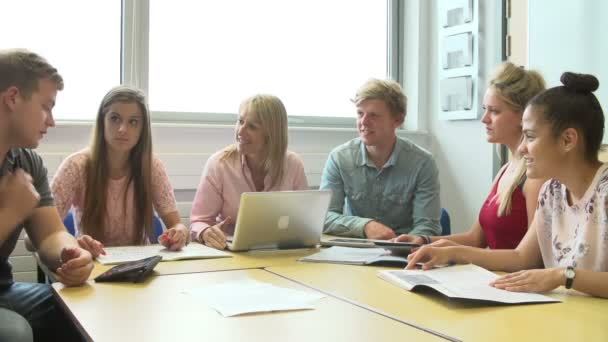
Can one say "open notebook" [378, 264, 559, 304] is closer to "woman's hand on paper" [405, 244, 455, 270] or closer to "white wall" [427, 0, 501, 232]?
"woman's hand on paper" [405, 244, 455, 270]

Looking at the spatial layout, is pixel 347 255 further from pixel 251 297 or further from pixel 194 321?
pixel 194 321

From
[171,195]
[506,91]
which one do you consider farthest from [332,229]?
[506,91]

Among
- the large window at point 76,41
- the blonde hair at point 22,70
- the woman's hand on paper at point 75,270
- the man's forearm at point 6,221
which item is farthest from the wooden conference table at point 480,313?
the large window at point 76,41

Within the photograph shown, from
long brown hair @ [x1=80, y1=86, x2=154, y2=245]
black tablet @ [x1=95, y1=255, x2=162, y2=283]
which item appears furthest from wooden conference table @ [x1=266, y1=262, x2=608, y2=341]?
long brown hair @ [x1=80, y1=86, x2=154, y2=245]

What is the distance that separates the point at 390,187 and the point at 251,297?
1478 millimetres

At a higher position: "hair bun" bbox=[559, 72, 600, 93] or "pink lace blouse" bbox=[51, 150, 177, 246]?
"hair bun" bbox=[559, 72, 600, 93]

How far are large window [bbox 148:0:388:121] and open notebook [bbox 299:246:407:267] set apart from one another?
1.80 m

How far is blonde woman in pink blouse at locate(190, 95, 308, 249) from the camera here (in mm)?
2582

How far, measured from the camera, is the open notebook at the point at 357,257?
182 centimetres

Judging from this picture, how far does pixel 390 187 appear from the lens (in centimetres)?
276

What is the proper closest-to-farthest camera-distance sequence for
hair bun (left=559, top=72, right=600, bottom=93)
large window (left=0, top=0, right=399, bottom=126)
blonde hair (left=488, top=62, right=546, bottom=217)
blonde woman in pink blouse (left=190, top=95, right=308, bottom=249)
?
hair bun (left=559, top=72, right=600, bottom=93)
blonde hair (left=488, top=62, right=546, bottom=217)
blonde woman in pink blouse (left=190, top=95, right=308, bottom=249)
large window (left=0, top=0, right=399, bottom=126)

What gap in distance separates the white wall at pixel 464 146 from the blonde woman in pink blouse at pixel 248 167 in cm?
168

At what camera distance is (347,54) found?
13.8 feet

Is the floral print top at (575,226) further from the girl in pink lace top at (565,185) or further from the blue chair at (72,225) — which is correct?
the blue chair at (72,225)
